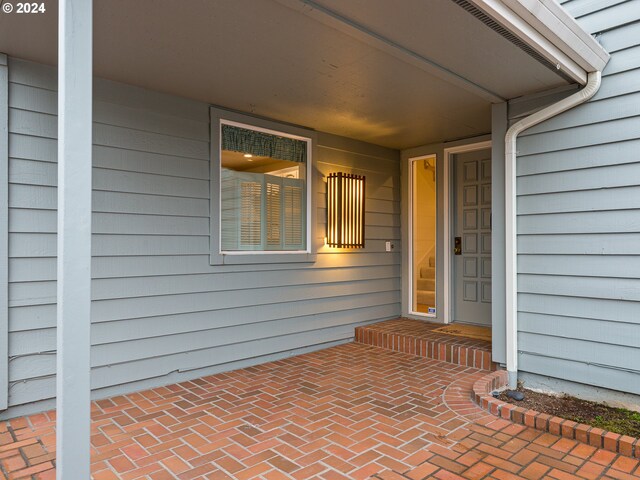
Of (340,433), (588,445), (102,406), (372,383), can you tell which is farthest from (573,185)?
(102,406)

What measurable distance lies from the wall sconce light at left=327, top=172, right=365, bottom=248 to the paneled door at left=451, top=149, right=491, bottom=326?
1.19m

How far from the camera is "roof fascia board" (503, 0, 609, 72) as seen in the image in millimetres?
2307

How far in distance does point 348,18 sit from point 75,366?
2.13m

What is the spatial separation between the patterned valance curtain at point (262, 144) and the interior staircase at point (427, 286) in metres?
2.54

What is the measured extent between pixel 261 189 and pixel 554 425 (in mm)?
3119

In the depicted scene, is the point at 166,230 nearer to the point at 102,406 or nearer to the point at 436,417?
the point at 102,406

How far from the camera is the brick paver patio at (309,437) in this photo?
2.24m

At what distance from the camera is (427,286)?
5.92m

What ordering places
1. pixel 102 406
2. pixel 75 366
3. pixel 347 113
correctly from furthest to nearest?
pixel 347 113 < pixel 102 406 < pixel 75 366

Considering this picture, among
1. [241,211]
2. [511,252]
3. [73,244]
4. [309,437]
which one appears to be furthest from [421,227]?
[73,244]

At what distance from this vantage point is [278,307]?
4.37m

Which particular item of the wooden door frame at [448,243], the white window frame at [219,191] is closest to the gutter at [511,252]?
the wooden door frame at [448,243]

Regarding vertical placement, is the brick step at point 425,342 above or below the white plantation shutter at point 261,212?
below

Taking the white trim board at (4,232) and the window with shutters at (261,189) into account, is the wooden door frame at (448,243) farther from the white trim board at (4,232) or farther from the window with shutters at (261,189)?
the white trim board at (4,232)
